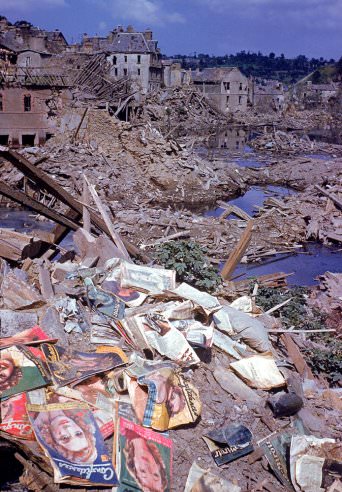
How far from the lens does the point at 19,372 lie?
559cm

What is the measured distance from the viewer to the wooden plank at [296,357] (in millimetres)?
7852

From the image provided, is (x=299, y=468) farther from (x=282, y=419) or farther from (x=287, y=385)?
(x=287, y=385)

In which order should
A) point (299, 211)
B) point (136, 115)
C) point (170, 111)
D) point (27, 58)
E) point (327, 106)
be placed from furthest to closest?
point (327, 106) < point (170, 111) < point (27, 58) < point (136, 115) < point (299, 211)

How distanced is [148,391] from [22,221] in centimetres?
→ 1534

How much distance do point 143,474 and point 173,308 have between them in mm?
2439

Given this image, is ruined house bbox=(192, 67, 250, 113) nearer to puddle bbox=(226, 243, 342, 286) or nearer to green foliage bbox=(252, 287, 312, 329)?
puddle bbox=(226, 243, 342, 286)


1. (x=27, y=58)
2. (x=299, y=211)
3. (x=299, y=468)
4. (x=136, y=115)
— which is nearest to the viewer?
(x=299, y=468)

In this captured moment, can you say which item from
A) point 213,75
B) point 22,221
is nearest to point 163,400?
point 22,221

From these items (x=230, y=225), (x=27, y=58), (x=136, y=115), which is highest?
(x=27, y=58)

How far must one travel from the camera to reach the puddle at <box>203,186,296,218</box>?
2384 centimetres

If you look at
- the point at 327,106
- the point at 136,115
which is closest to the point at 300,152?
the point at 136,115

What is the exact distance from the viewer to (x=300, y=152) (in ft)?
145

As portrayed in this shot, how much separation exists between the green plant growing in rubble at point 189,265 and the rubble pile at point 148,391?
61 centimetres

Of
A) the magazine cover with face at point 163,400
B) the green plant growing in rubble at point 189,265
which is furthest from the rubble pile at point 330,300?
the magazine cover with face at point 163,400
